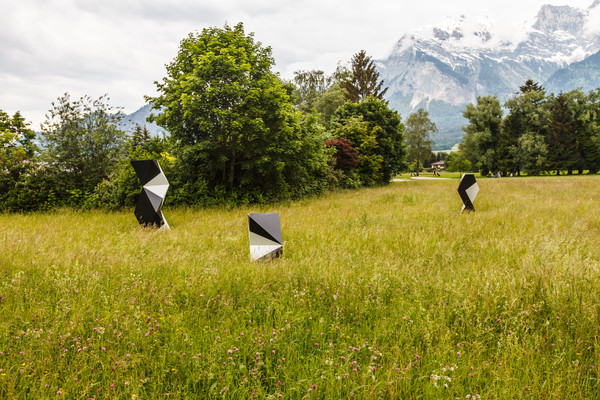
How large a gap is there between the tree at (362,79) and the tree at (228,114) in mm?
34971

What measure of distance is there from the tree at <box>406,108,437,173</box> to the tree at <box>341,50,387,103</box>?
1514 inches

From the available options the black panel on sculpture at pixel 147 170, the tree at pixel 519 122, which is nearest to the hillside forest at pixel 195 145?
the black panel on sculpture at pixel 147 170

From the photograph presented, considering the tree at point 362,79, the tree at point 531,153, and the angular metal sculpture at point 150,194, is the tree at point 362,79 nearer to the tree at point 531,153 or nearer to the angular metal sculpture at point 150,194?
the tree at point 531,153

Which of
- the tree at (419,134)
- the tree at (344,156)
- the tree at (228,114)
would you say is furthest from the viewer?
the tree at (419,134)

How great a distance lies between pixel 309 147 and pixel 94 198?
373 inches

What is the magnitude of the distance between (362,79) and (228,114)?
3941cm

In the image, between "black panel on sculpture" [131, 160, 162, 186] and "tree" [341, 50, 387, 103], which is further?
"tree" [341, 50, 387, 103]

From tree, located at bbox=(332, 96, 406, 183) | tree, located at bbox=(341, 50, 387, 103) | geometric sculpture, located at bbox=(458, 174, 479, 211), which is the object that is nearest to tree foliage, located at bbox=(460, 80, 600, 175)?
tree, located at bbox=(341, 50, 387, 103)

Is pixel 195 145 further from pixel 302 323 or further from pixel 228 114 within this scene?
pixel 302 323

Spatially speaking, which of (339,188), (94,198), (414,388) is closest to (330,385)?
(414,388)

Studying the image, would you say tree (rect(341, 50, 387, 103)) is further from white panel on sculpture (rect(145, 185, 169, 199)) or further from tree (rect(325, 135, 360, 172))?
white panel on sculpture (rect(145, 185, 169, 199))

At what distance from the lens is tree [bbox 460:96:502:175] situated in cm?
5381

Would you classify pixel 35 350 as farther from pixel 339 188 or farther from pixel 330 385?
pixel 339 188

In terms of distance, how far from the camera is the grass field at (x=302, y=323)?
211 cm
